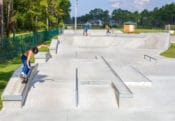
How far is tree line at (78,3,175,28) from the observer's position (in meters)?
162

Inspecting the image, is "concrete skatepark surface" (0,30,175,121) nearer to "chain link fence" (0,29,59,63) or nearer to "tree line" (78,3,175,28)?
"chain link fence" (0,29,59,63)

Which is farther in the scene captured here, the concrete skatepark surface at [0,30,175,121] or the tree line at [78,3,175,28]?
the tree line at [78,3,175,28]

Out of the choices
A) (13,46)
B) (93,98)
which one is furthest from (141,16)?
(93,98)

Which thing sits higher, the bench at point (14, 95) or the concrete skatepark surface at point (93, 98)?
the bench at point (14, 95)

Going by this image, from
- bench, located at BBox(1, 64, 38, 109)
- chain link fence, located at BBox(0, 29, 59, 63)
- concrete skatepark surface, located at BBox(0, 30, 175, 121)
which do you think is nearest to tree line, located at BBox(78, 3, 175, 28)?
chain link fence, located at BBox(0, 29, 59, 63)

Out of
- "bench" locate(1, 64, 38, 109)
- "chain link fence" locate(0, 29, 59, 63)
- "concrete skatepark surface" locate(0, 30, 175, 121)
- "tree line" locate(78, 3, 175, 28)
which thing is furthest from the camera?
"tree line" locate(78, 3, 175, 28)

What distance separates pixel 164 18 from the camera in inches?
6481

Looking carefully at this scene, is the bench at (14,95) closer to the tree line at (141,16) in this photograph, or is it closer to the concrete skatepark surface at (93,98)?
the concrete skatepark surface at (93,98)

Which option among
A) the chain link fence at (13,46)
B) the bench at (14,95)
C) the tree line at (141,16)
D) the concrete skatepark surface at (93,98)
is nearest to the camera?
the concrete skatepark surface at (93,98)

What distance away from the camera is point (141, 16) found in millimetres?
171500

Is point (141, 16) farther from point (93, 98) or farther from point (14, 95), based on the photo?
point (14, 95)

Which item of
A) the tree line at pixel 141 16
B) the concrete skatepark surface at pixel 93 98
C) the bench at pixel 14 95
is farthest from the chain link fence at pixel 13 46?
the tree line at pixel 141 16

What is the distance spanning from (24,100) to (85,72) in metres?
6.36

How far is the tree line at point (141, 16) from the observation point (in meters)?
162
